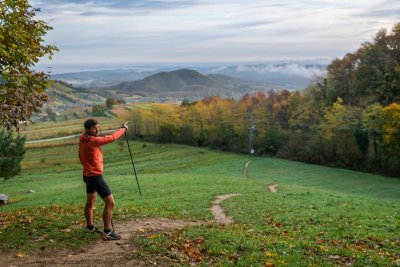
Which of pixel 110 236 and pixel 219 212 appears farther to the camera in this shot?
pixel 219 212

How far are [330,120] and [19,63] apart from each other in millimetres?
72921

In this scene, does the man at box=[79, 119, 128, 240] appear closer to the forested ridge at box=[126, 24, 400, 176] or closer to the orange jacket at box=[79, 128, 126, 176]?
the orange jacket at box=[79, 128, 126, 176]

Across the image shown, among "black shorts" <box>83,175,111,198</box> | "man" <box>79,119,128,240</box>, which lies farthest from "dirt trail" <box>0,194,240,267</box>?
"black shorts" <box>83,175,111,198</box>

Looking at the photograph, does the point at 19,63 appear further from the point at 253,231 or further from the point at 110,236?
the point at 253,231

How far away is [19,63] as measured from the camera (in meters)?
16.3

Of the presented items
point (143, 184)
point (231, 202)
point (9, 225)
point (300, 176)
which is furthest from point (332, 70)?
point (9, 225)

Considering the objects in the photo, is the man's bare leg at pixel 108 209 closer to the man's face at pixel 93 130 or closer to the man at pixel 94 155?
the man at pixel 94 155

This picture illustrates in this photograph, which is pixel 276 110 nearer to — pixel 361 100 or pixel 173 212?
pixel 361 100

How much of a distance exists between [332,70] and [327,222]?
88.6 m

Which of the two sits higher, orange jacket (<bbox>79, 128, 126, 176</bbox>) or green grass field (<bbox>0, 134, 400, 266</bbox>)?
orange jacket (<bbox>79, 128, 126, 176</bbox>)

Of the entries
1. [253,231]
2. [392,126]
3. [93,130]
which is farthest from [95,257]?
[392,126]

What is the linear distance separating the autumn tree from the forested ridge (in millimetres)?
63174

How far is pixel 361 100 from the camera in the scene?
Answer: 87.5 meters

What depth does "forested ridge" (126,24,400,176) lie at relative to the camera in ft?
248
